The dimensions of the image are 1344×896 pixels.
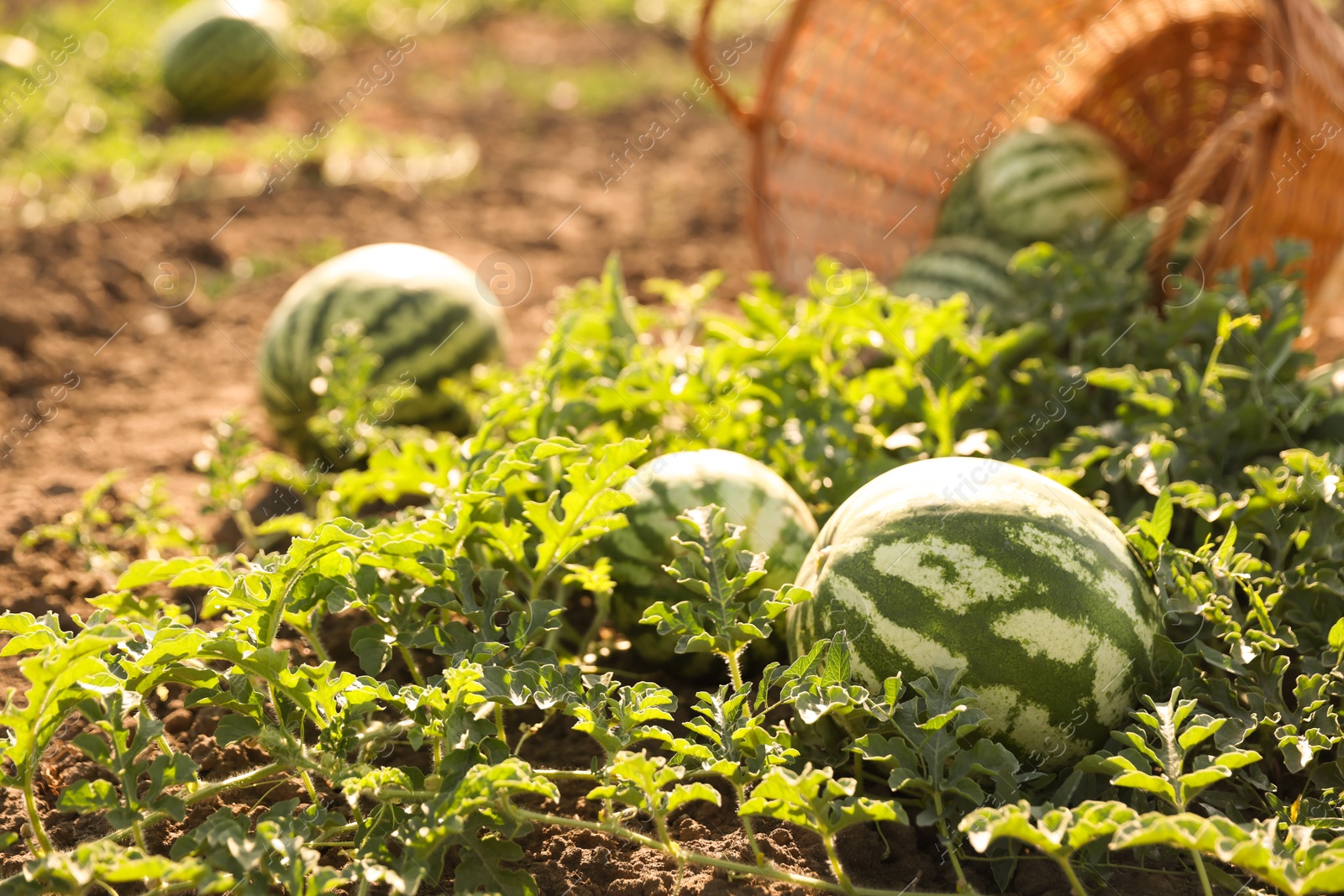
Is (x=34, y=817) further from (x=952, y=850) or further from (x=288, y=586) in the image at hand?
(x=952, y=850)

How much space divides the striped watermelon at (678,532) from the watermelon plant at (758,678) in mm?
55

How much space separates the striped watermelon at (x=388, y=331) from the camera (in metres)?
3.51

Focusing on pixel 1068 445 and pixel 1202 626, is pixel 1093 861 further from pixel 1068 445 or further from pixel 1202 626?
pixel 1068 445

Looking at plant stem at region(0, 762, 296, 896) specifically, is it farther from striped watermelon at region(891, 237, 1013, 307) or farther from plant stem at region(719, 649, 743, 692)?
striped watermelon at region(891, 237, 1013, 307)

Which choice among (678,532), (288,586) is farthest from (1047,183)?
(288,586)

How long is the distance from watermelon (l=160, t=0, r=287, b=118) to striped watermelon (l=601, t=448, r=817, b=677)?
19.8 ft

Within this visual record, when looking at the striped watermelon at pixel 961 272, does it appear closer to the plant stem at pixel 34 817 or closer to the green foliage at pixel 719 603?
the green foliage at pixel 719 603

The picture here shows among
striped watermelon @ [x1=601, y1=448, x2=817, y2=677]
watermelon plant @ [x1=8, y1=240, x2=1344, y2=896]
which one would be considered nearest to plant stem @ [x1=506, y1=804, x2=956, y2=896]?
watermelon plant @ [x1=8, y1=240, x2=1344, y2=896]

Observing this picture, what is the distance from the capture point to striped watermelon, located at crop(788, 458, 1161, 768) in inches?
74.6

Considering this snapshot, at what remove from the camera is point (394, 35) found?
29.1 feet

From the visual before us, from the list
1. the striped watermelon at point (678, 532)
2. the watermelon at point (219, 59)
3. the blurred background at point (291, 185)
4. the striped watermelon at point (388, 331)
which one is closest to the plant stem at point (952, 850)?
the striped watermelon at point (678, 532)

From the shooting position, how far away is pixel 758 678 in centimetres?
246

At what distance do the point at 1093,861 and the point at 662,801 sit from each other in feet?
2.21

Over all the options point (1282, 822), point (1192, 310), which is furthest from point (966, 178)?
point (1282, 822)
